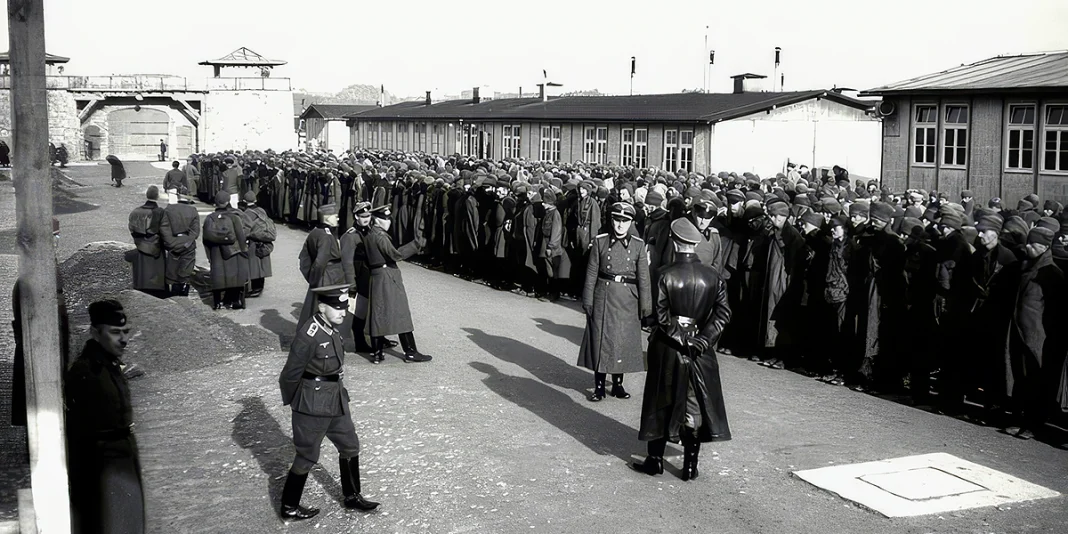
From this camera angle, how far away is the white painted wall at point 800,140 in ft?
114

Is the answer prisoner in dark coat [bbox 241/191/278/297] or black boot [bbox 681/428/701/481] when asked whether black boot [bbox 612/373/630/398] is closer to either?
black boot [bbox 681/428/701/481]

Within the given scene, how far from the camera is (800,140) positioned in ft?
119

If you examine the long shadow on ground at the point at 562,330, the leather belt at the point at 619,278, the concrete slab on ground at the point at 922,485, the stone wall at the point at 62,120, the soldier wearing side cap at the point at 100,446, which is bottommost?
the concrete slab on ground at the point at 922,485

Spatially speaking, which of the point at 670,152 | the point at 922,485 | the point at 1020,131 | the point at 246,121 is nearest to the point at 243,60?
the point at 246,121

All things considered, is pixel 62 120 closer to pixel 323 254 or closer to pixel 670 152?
pixel 670 152

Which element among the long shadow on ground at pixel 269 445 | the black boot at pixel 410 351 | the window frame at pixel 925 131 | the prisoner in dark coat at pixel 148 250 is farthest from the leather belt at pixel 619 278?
the window frame at pixel 925 131

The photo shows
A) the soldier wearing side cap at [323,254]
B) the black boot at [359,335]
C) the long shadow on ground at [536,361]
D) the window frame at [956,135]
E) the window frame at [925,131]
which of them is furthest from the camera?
the window frame at [925,131]

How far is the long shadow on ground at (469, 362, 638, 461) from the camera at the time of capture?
8.89 meters

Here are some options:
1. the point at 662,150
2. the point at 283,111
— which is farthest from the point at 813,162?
the point at 283,111

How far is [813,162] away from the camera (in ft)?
121

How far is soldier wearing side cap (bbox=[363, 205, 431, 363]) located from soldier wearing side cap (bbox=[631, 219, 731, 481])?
4.38 meters

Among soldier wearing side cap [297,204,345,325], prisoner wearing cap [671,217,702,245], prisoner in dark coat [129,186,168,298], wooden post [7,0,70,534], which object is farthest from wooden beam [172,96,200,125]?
wooden post [7,0,70,534]

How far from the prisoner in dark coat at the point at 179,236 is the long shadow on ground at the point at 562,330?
527cm

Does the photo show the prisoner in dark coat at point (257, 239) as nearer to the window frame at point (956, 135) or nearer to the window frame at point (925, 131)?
the window frame at point (956, 135)
